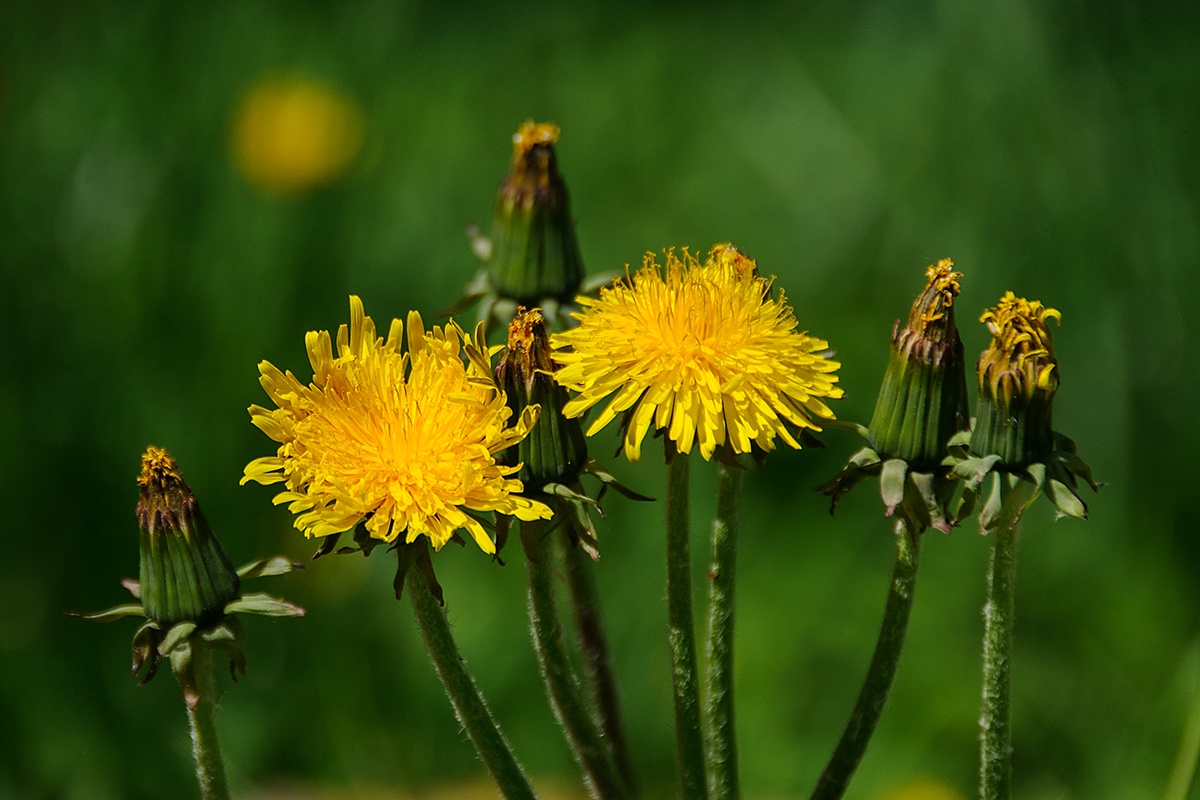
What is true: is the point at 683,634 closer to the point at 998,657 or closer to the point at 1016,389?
the point at 998,657

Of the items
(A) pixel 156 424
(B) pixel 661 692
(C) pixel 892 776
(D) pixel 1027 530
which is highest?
(A) pixel 156 424

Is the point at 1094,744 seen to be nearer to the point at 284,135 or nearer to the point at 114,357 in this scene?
the point at 114,357

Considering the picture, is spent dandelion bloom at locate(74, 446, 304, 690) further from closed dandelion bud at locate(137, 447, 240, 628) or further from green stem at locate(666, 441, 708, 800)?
green stem at locate(666, 441, 708, 800)

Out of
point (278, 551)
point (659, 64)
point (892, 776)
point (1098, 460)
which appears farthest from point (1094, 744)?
point (659, 64)

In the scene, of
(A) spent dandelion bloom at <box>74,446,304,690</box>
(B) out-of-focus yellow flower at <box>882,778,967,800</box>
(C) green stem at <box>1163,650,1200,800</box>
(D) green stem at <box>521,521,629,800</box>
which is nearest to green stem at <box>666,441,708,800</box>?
(D) green stem at <box>521,521,629,800</box>

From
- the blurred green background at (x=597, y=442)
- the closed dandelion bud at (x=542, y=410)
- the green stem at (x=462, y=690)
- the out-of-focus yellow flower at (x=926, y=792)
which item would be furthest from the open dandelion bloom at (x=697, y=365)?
the out-of-focus yellow flower at (x=926, y=792)

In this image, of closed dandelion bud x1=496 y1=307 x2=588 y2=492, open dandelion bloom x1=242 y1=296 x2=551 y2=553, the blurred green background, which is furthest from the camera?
the blurred green background
